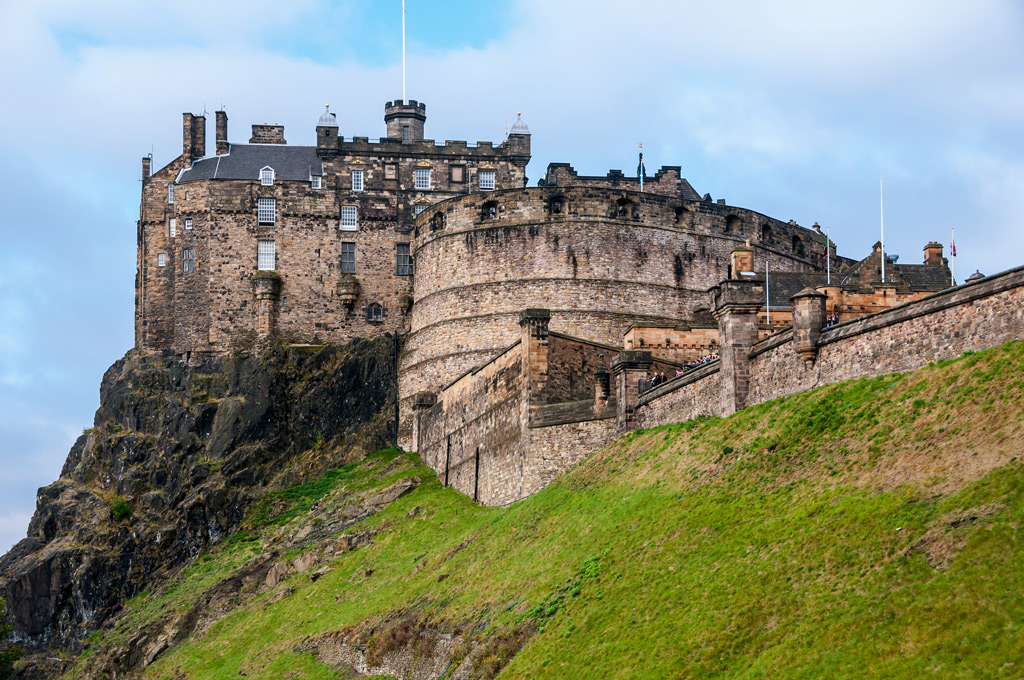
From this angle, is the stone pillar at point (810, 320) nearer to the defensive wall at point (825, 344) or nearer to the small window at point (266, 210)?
the defensive wall at point (825, 344)

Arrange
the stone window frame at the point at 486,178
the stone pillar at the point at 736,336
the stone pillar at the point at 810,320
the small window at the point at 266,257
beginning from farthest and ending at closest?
the stone window frame at the point at 486,178 → the small window at the point at 266,257 → the stone pillar at the point at 736,336 → the stone pillar at the point at 810,320

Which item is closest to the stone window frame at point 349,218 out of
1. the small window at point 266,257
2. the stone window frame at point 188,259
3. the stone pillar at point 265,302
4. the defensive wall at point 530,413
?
the small window at point 266,257

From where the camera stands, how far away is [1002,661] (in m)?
16.5

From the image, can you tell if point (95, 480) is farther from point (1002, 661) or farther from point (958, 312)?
point (1002, 661)

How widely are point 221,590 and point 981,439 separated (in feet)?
108

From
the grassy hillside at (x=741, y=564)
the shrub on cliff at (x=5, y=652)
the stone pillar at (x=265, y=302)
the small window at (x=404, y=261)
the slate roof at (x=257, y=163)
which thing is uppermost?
the slate roof at (x=257, y=163)

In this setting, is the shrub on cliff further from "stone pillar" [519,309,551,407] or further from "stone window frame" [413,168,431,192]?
"stone pillar" [519,309,551,407]

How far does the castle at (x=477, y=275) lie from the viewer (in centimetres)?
4047

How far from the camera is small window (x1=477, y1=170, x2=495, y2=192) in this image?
60781 millimetres

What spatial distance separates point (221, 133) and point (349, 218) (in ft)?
27.3

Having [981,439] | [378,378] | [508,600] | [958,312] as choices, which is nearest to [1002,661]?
[981,439]

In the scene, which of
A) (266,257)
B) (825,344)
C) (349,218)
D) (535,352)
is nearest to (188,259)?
(266,257)

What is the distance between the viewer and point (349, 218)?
60281 millimetres

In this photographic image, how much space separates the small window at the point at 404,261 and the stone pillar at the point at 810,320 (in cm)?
3320
